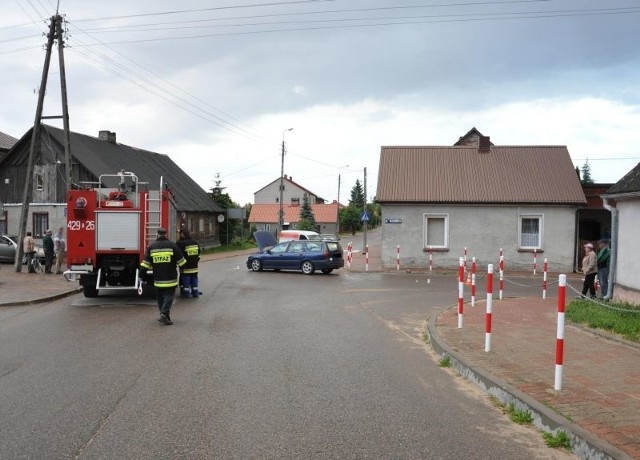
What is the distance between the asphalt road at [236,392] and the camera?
4742 millimetres

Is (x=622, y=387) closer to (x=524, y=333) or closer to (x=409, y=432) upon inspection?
(x=409, y=432)

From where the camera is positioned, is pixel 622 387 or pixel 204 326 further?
pixel 204 326

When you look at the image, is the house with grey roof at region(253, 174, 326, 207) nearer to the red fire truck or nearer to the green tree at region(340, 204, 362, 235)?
the green tree at region(340, 204, 362, 235)

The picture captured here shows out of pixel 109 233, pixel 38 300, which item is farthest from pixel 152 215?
pixel 38 300

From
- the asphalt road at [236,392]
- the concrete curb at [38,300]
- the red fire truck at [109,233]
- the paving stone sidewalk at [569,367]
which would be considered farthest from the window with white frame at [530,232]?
the concrete curb at [38,300]

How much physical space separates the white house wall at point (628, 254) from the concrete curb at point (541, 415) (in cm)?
698

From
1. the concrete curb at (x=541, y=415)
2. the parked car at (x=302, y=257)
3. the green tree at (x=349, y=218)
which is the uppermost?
the green tree at (x=349, y=218)

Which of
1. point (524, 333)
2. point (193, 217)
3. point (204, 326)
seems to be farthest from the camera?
point (193, 217)

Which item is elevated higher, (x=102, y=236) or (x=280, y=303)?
(x=102, y=236)

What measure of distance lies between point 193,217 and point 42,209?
1243 centimetres

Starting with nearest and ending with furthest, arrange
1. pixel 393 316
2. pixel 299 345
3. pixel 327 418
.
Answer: pixel 327 418
pixel 299 345
pixel 393 316

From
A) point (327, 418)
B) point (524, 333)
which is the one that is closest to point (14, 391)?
point (327, 418)

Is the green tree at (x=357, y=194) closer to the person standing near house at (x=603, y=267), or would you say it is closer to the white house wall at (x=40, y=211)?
the white house wall at (x=40, y=211)

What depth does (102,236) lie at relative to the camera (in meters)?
14.5
